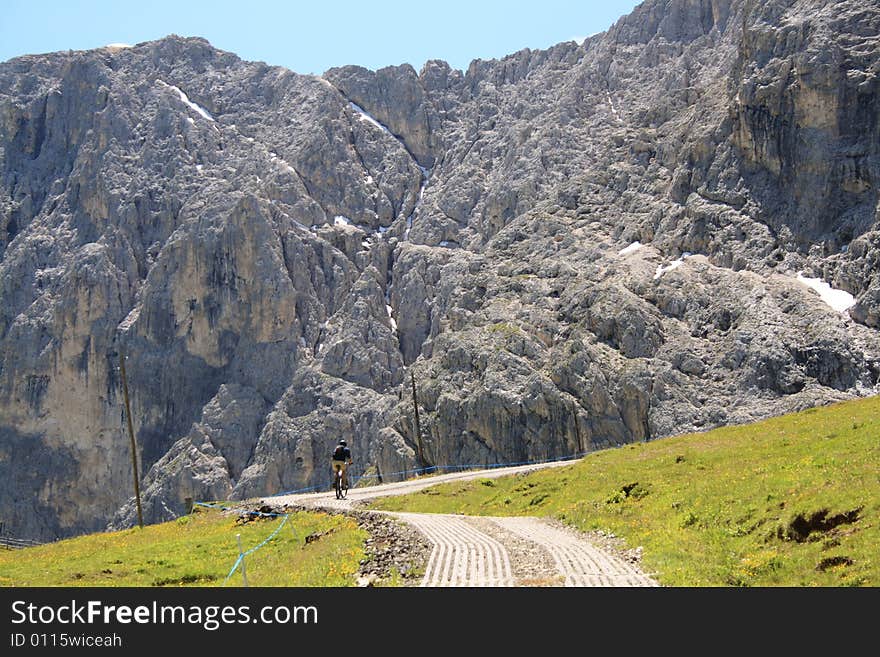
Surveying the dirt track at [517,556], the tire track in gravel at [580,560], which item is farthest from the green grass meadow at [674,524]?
the dirt track at [517,556]

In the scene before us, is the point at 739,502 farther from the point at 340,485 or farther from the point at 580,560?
the point at 340,485

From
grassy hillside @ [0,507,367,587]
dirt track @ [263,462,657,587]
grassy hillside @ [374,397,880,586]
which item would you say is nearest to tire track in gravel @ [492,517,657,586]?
dirt track @ [263,462,657,587]

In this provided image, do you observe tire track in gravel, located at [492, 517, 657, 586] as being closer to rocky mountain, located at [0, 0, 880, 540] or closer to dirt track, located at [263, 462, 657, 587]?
dirt track, located at [263, 462, 657, 587]

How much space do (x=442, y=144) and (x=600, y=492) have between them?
11524 centimetres

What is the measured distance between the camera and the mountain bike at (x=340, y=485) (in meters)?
44.7

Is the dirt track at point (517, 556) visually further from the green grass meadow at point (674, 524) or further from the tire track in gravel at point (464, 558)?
the green grass meadow at point (674, 524)

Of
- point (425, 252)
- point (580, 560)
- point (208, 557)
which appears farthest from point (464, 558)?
point (425, 252)

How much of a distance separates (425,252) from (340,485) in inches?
3045

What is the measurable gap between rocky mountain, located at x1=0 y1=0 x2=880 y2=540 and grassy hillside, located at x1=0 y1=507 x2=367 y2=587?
43.6 m

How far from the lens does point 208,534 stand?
35.0m

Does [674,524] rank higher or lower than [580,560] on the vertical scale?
lower

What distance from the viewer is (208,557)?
26609mm

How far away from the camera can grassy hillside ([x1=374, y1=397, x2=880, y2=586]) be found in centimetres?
1722
